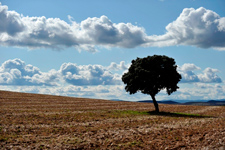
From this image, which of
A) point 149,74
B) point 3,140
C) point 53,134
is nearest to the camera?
point 3,140

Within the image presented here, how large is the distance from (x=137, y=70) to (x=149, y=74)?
2.73m

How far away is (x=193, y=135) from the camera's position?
2216 centimetres

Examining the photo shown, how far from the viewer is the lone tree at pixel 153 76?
152 ft

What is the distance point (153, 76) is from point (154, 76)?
1.00 ft

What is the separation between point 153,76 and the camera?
46000 millimetres

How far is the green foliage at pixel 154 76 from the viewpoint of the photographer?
46344 mm

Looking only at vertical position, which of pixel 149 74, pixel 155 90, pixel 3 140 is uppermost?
pixel 149 74

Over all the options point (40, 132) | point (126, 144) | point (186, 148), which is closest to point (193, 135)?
point (186, 148)

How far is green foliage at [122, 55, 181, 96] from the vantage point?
46.3 m

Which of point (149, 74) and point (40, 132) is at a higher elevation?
point (149, 74)

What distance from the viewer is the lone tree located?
152 ft

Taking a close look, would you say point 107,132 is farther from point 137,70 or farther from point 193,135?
point 137,70

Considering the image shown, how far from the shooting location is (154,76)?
46.2 metres

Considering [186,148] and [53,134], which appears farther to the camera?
[53,134]
